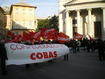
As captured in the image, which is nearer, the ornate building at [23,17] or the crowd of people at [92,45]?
the crowd of people at [92,45]

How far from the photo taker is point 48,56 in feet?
43.5

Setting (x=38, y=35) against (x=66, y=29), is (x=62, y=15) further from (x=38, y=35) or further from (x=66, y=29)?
(x=38, y=35)

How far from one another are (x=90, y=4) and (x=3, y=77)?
42522mm

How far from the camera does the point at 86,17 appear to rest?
54188 millimetres

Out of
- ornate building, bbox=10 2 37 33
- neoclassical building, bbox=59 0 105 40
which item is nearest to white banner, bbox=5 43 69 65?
neoclassical building, bbox=59 0 105 40

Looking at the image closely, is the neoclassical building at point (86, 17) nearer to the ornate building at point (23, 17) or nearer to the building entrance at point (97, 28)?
the building entrance at point (97, 28)

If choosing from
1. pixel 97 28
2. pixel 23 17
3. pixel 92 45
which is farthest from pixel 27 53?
pixel 23 17

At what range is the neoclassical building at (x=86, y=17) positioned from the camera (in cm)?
5028

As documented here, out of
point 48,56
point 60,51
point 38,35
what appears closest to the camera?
point 48,56

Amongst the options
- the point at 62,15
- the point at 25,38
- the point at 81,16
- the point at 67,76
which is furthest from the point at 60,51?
the point at 62,15

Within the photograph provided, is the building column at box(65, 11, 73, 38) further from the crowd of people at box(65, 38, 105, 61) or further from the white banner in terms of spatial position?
the white banner

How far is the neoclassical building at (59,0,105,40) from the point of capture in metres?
50.3

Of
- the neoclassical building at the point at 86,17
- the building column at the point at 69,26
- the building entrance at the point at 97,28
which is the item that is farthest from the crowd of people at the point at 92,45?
the building column at the point at 69,26

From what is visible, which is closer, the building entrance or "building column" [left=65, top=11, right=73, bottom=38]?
the building entrance
